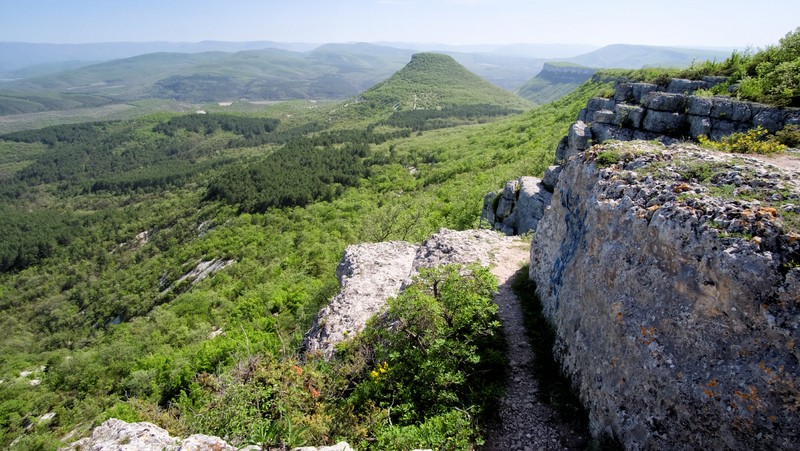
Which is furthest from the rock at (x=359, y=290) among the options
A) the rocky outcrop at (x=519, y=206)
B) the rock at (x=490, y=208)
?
the rock at (x=490, y=208)

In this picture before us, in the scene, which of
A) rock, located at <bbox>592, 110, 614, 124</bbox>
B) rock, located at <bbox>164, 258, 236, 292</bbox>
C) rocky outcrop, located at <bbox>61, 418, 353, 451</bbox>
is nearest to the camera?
rocky outcrop, located at <bbox>61, 418, 353, 451</bbox>

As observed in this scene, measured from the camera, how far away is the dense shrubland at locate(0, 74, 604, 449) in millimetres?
11898

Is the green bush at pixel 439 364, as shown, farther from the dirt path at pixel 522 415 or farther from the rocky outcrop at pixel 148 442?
the rocky outcrop at pixel 148 442

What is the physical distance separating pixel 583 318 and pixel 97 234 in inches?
5444

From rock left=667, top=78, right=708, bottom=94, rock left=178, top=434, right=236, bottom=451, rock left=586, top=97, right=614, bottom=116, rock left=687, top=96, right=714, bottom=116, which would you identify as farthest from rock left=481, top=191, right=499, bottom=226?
rock left=178, top=434, right=236, bottom=451

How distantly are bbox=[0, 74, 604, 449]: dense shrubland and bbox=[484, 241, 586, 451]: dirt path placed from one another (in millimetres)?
814

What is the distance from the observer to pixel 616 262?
32.6 ft

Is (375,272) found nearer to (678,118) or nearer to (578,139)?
(578,139)

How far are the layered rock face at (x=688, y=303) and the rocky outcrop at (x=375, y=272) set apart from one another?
8.50 metres

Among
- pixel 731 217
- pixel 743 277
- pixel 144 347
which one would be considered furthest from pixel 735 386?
pixel 144 347

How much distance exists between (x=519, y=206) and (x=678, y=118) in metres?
10.9

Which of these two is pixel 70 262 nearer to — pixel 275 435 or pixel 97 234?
pixel 97 234

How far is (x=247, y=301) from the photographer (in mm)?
39875

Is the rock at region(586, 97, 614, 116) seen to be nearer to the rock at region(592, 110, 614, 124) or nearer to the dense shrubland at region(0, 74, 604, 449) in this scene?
the dense shrubland at region(0, 74, 604, 449)
